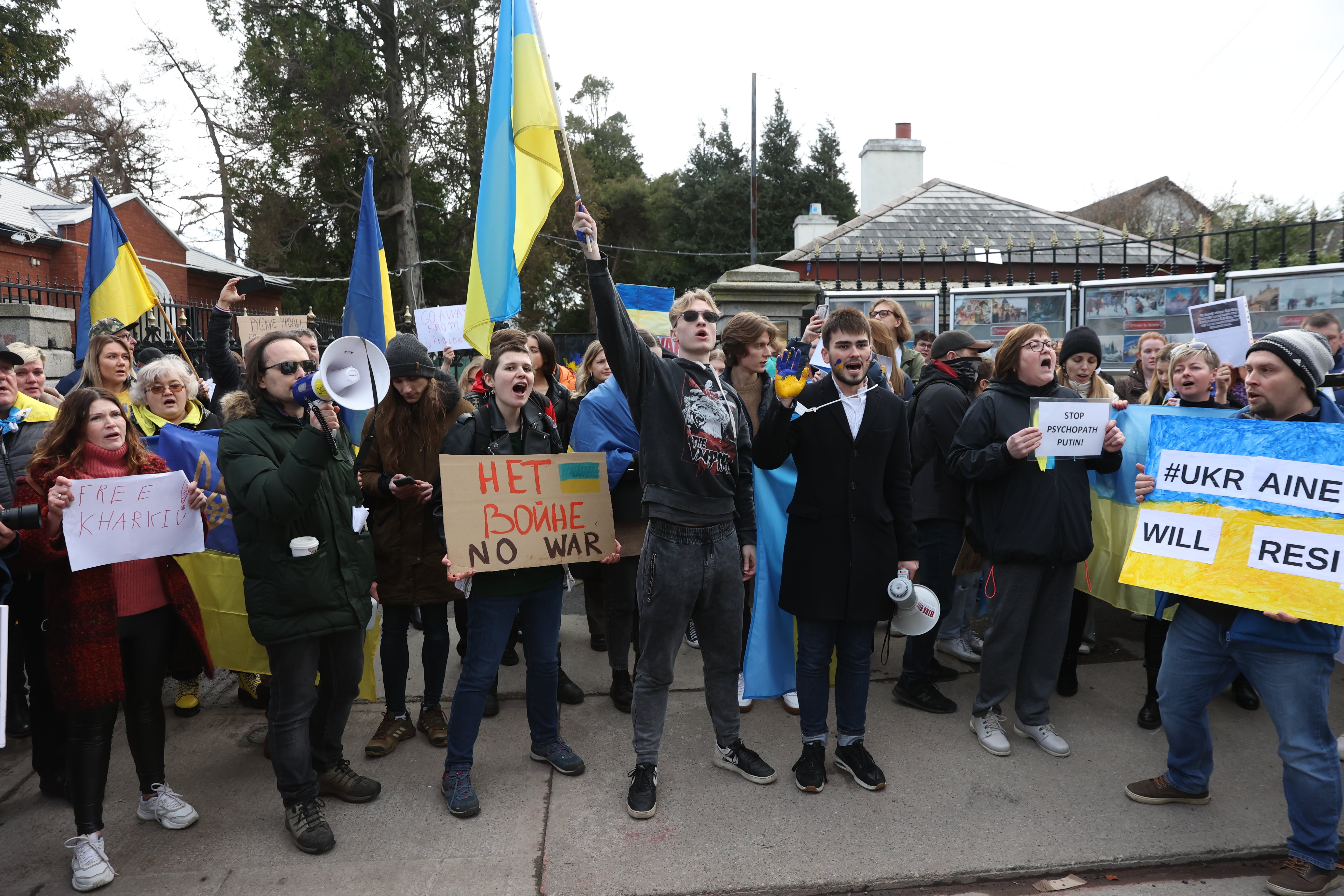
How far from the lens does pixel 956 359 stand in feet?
14.9

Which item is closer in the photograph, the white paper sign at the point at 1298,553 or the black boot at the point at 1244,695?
the white paper sign at the point at 1298,553

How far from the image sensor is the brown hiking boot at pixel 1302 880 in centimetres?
279

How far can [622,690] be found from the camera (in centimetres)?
439

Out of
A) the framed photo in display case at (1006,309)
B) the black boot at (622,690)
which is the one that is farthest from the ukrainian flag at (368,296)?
the framed photo in display case at (1006,309)

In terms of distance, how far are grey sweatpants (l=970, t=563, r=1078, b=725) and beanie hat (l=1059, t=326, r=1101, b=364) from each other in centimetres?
Answer: 122

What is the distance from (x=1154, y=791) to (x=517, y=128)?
389 centimetres

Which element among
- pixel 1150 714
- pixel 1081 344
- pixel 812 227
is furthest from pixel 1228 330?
pixel 812 227

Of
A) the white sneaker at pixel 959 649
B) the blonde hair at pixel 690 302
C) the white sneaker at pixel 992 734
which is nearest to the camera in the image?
the blonde hair at pixel 690 302

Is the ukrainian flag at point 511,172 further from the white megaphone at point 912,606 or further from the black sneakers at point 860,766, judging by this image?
the black sneakers at point 860,766

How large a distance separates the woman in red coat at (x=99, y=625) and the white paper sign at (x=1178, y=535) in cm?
384

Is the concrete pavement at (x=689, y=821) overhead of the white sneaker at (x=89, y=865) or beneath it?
beneath

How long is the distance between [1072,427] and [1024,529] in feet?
1.67

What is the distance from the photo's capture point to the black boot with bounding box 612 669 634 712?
436cm

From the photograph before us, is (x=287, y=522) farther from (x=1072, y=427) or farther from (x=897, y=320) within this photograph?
(x=897, y=320)
